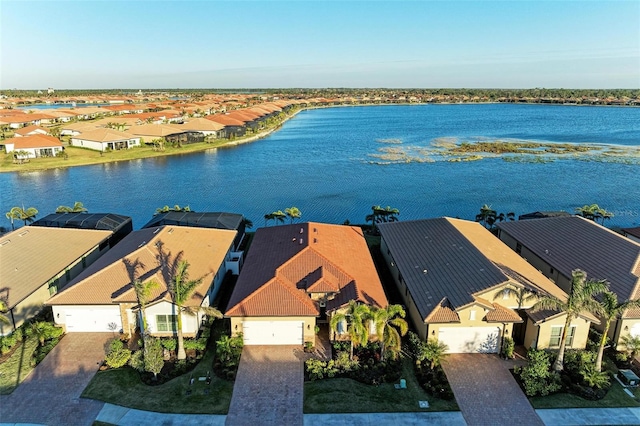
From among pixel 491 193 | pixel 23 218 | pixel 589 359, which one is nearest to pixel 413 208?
pixel 491 193

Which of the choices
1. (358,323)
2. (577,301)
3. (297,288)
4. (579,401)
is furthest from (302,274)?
(579,401)

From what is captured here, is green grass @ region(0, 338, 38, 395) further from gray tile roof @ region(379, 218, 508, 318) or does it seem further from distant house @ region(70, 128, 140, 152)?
distant house @ region(70, 128, 140, 152)

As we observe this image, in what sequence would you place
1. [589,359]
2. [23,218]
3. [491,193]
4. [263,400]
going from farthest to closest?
[491,193], [23,218], [589,359], [263,400]

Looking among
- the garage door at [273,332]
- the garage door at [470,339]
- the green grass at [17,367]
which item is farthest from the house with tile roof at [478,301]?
the green grass at [17,367]

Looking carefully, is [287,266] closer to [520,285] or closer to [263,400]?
[263,400]

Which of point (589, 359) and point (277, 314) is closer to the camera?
point (589, 359)

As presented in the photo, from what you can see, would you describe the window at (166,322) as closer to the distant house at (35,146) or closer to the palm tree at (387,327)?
the palm tree at (387,327)

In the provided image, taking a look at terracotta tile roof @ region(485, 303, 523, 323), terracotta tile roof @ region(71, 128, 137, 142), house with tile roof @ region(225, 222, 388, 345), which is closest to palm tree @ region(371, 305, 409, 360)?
house with tile roof @ region(225, 222, 388, 345)
